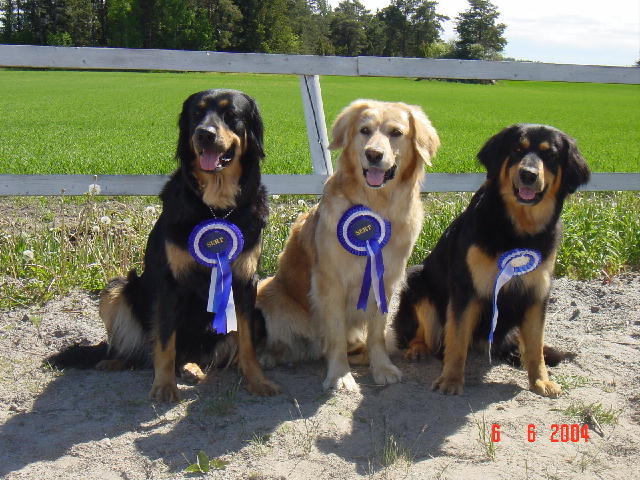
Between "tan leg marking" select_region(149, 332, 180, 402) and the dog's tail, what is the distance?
0.95ft

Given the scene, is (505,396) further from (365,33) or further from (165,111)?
(365,33)

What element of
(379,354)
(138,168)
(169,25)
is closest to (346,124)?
(379,354)

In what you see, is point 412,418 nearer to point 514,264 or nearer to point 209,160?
point 514,264

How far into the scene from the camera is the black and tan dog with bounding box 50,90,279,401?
339 centimetres

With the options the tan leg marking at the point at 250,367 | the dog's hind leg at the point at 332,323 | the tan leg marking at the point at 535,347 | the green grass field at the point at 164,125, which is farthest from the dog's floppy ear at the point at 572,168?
the green grass field at the point at 164,125

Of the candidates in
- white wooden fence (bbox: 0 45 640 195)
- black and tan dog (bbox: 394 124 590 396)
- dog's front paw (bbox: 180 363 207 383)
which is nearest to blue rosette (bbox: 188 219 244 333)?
dog's front paw (bbox: 180 363 207 383)

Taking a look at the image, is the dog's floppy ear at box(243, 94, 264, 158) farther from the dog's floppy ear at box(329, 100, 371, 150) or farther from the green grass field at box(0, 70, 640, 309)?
the green grass field at box(0, 70, 640, 309)

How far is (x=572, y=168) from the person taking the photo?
3439mm

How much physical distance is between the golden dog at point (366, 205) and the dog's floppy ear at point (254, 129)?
462mm

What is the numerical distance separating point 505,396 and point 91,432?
217 centimetres

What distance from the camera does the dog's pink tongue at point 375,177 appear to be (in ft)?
11.5

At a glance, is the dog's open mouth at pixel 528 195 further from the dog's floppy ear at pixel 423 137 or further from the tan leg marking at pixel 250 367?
the tan leg marking at pixel 250 367

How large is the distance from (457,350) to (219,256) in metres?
1.43

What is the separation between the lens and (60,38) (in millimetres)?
59625
